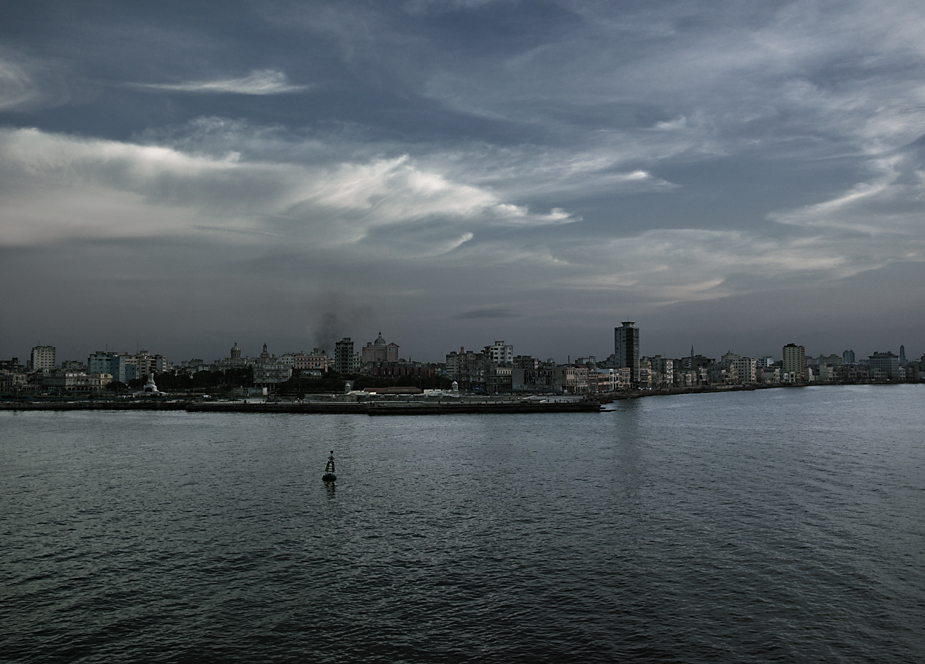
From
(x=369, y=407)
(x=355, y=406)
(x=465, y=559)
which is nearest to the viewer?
(x=465, y=559)

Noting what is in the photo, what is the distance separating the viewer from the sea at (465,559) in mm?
15406

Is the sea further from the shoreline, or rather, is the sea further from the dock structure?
the shoreline

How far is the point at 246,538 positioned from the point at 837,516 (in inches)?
947

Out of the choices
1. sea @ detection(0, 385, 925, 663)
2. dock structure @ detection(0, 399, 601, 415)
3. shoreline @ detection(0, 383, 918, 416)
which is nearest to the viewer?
sea @ detection(0, 385, 925, 663)

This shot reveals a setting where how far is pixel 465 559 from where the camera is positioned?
21.1m

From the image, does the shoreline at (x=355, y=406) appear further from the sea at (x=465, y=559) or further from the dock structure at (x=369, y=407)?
the sea at (x=465, y=559)

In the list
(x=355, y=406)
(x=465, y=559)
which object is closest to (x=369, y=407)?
(x=355, y=406)

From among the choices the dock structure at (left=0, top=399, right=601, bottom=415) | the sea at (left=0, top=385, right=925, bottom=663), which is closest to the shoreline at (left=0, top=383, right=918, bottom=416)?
the dock structure at (left=0, top=399, right=601, bottom=415)

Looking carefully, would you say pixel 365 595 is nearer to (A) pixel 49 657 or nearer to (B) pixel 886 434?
(A) pixel 49 657

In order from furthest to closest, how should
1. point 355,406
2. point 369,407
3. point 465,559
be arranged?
point 355,406 < point 369,407 < point 465,559

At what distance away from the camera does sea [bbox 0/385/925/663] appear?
1541 centimetres

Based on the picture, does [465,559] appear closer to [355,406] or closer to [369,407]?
[369,407]

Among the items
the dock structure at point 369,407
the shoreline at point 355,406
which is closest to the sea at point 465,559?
the dock structure at point 369,407

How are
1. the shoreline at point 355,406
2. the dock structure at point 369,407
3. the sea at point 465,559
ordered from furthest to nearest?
the shoreline at point 355,406, the dock structure at point 369,407, the sea at point 465,559
